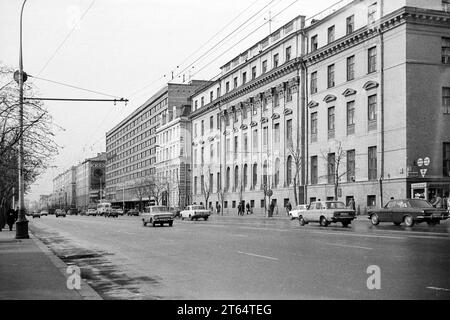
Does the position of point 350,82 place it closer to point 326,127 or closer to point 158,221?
point 326,127

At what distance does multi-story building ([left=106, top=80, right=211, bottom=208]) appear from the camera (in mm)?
113812

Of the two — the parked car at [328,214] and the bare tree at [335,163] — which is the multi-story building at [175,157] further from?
the parked car at [328,214]

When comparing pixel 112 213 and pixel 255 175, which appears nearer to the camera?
pixel 255 175

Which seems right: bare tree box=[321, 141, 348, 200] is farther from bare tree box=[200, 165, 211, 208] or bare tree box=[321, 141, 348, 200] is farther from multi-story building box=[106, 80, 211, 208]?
multi-story building box=[106, 80, 211, 208]

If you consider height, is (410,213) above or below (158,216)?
above

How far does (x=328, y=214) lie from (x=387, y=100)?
1723 cm

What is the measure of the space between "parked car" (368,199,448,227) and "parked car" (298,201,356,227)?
179cm

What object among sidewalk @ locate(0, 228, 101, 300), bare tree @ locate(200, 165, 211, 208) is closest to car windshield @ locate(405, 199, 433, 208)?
sidewalk @ locate(0, 228, 101, 300)

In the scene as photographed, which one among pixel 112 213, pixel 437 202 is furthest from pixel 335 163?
pixel 112 213

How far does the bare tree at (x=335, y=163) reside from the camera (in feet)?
168

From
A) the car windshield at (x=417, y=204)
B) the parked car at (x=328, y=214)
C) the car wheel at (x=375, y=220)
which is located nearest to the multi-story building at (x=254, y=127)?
the parked car at (x=328, y=214)

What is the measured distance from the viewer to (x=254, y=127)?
237ft

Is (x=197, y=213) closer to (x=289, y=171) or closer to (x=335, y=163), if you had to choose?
(x=289, y=171)

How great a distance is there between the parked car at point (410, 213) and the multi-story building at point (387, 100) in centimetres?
917
